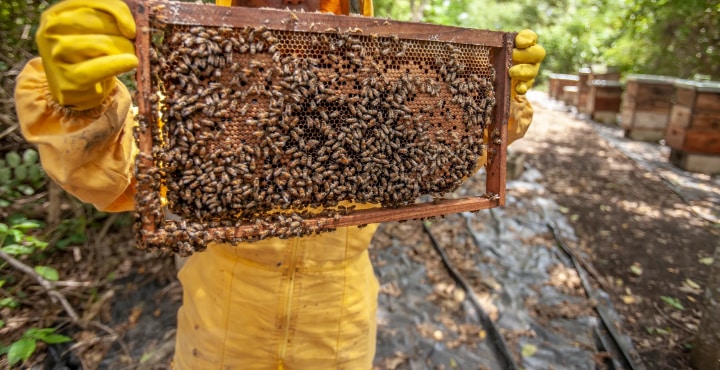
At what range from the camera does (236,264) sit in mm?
2131

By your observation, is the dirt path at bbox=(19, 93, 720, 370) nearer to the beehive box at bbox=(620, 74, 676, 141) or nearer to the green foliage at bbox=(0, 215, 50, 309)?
the green foliage at bbox=(0, 215, 50, 309)

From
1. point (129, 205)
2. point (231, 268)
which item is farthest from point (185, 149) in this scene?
point (231, 268)

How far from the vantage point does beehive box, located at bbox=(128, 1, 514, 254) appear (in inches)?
62.7

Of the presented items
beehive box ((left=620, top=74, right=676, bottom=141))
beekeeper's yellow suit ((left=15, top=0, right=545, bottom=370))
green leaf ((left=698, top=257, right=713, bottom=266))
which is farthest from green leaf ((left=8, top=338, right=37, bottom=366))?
beehive box ((left=620, top=74, right=676, bottom=141))

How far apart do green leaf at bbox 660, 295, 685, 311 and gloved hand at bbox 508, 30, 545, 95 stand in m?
3.95

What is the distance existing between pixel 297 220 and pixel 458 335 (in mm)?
3169

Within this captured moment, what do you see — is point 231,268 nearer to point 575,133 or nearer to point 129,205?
point 129,205

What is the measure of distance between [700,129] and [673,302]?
523 centimetres

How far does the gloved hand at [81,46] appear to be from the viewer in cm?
137

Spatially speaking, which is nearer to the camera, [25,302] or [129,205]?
[129,205]

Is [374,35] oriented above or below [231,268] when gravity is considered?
above

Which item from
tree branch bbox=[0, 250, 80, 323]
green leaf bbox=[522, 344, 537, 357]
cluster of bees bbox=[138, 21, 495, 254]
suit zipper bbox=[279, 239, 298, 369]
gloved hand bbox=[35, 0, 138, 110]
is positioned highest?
gloved hand bbox=[35, 0, 138, 110]

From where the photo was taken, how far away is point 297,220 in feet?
5.82

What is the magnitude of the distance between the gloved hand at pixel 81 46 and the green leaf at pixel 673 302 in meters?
5.47
